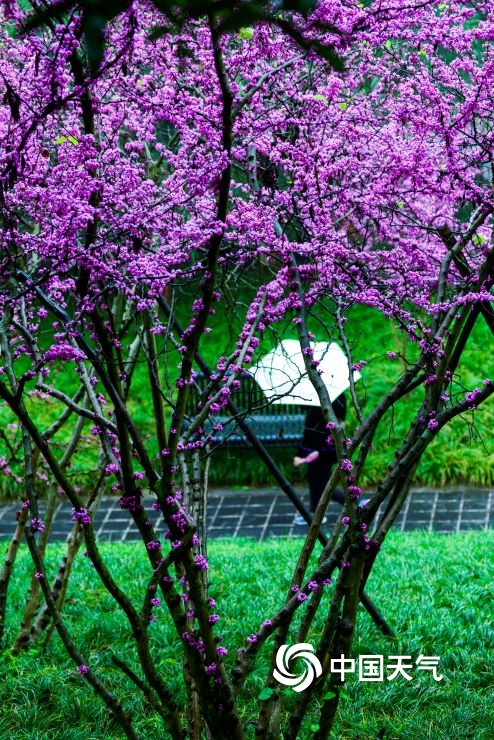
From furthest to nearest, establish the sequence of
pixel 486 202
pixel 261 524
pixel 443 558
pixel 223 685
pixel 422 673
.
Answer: pixel 261 524 → pixel 443 558 → pixel 422 673 → pixel 486 202 → pixel 223 685

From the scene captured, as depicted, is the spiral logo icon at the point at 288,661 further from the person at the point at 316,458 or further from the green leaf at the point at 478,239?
the person at the point at 316,458

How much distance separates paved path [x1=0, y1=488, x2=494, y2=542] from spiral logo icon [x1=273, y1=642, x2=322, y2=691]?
5913mm

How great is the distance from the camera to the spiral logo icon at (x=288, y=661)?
385cm

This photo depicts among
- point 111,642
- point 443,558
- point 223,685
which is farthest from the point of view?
point 443,558

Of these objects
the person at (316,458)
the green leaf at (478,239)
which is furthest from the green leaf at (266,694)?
the person at (316,458)

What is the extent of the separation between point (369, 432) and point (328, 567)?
1.97 ft

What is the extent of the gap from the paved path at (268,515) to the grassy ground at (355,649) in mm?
2083

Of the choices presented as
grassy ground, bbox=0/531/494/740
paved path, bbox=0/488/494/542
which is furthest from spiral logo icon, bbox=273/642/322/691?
paved path, bbox=0/488/494/542

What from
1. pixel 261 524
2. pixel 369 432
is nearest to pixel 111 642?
pixel 369 432

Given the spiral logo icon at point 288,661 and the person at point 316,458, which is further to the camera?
the person at point 316,458

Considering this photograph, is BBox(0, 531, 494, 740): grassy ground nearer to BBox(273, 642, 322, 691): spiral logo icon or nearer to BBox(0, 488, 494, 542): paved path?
BBox(273, 642, 322, 691): spiral logo icon

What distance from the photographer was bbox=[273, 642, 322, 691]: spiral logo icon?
152 inches

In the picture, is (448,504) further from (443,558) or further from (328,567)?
(328,567)

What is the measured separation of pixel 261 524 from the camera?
1052 cm
